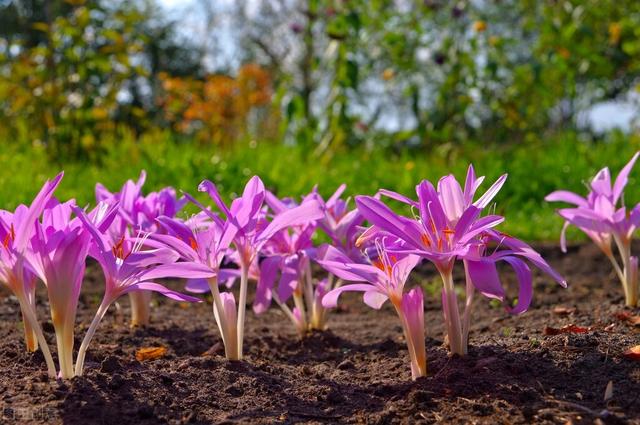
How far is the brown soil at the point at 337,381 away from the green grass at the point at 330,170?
2.43m

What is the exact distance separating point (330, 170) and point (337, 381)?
426 cm

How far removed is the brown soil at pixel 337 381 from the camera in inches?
67.1

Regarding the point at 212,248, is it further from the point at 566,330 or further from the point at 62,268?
the point at 566,330

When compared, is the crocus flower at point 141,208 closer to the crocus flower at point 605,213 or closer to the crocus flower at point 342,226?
the crocus flower at point 342,226

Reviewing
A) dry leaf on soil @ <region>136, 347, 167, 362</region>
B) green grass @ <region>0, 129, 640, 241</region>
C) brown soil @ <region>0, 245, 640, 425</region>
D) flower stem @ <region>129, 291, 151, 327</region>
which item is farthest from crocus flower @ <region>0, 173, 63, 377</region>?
green grass @ <region>0, 129, 640, 241</region>

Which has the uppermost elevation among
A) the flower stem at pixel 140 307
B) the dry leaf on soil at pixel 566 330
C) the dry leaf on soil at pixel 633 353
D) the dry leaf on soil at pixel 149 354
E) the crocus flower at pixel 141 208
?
the crocus flower at pixel 141 208

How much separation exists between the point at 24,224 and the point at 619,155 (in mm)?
5983

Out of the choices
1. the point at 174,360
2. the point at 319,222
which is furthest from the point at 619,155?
the point at 174,360

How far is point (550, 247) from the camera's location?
15.1ft

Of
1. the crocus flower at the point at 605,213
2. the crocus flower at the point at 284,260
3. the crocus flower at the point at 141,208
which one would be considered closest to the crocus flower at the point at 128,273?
the crocus flower at the point at 284,260

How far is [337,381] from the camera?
208 centimetres

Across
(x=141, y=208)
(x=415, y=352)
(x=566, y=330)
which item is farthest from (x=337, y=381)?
(x=141, y=208)

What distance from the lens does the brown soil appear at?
171 cm

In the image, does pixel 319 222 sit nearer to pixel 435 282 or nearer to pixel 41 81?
pixel 435 282
